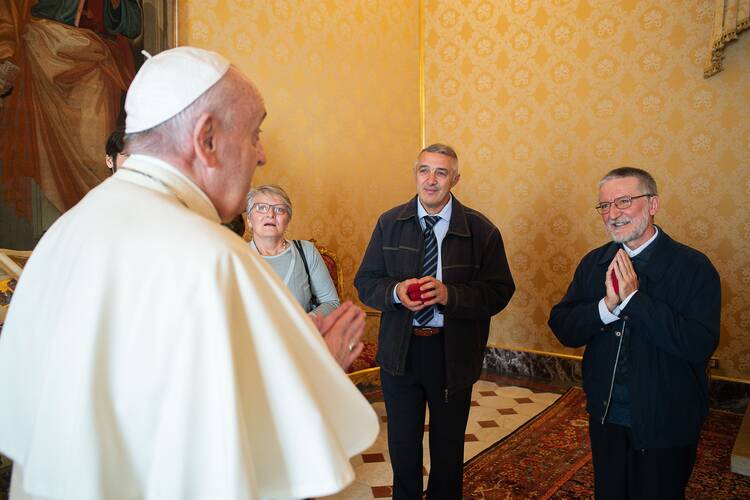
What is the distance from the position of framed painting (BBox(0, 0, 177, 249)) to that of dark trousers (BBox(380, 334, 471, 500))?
95.7 inches

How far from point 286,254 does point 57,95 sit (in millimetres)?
1798

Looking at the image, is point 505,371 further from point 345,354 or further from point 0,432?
point 0,432

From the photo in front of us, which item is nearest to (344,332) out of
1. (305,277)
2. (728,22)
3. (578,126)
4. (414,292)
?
(414,292)

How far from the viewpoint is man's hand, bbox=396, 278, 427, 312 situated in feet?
9.14

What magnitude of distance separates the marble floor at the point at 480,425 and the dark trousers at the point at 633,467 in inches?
59.3

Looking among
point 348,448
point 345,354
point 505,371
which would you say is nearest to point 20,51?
point 345,354

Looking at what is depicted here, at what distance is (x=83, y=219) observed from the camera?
3.66ft

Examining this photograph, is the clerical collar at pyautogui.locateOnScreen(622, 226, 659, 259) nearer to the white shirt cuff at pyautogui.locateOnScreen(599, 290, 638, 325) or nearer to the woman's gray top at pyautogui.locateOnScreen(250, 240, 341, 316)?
the white shirt cuff at pyautogui.locateOnScreen(599, 290, 638, 325)

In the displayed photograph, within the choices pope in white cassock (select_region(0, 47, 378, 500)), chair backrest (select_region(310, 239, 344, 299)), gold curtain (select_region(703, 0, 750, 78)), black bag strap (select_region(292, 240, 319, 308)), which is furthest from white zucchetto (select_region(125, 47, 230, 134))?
gold curtain (select_region(703, 0, 750, 78))

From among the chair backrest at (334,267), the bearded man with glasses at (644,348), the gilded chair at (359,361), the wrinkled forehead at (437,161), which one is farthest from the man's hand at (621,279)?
the chair backrest at (334,267)

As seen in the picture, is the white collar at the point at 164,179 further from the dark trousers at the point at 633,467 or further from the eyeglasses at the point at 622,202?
the dark trousers at the point at 633,467

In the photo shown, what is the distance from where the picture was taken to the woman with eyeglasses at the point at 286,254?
3309mm

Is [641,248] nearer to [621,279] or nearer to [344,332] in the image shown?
[621,279]

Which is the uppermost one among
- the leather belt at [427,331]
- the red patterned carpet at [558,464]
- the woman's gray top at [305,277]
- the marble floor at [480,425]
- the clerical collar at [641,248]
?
the clerical collar at [641,248]
